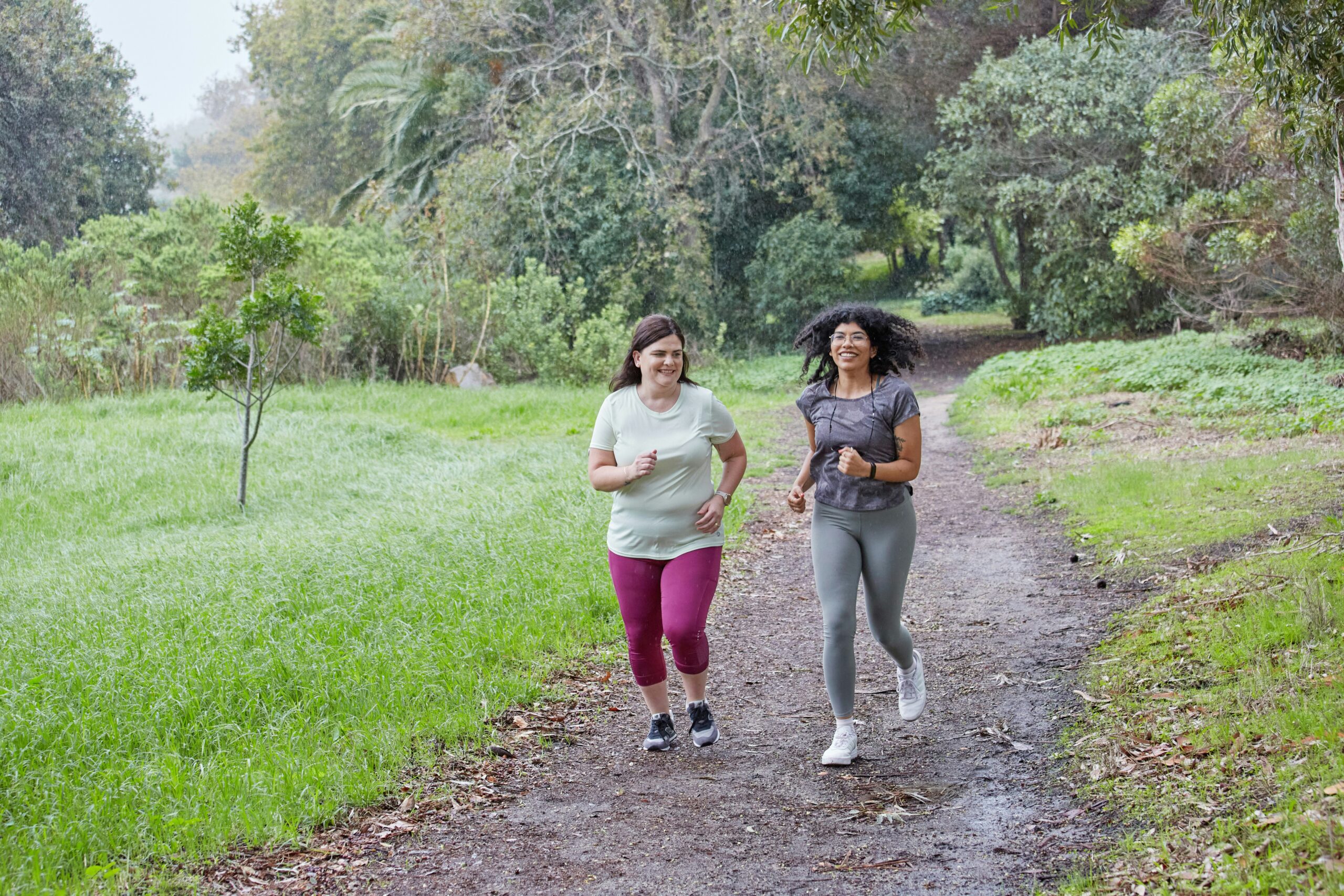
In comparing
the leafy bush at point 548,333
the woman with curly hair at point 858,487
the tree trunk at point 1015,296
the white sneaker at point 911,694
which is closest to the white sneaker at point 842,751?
the woman with curly hair at point 858,487

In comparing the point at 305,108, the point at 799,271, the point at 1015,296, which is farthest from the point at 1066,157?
the point at 305,108

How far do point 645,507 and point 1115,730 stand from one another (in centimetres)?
211

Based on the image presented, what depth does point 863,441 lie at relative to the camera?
14.4 feet

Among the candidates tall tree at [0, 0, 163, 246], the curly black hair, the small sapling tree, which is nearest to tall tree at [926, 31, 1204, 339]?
the small sapling tree

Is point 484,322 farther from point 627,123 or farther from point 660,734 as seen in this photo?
point 660,734

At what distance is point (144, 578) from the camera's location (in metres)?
7.38

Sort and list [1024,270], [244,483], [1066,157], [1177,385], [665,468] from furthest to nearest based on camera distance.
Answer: [1024,270] < [1066,157] < [1177,385] < [244,483] < [665,468]

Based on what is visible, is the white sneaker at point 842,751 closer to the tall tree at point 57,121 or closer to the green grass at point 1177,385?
the green grass at point 1177,385

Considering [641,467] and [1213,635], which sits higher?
[641,467]

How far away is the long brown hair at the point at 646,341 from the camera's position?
4.46 metres

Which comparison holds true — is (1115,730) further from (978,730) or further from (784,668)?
(784,668)

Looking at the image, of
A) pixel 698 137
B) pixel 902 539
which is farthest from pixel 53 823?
pixel 698 137

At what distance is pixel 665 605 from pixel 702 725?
67cm

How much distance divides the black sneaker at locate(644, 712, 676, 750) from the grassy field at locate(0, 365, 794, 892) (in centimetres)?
86
